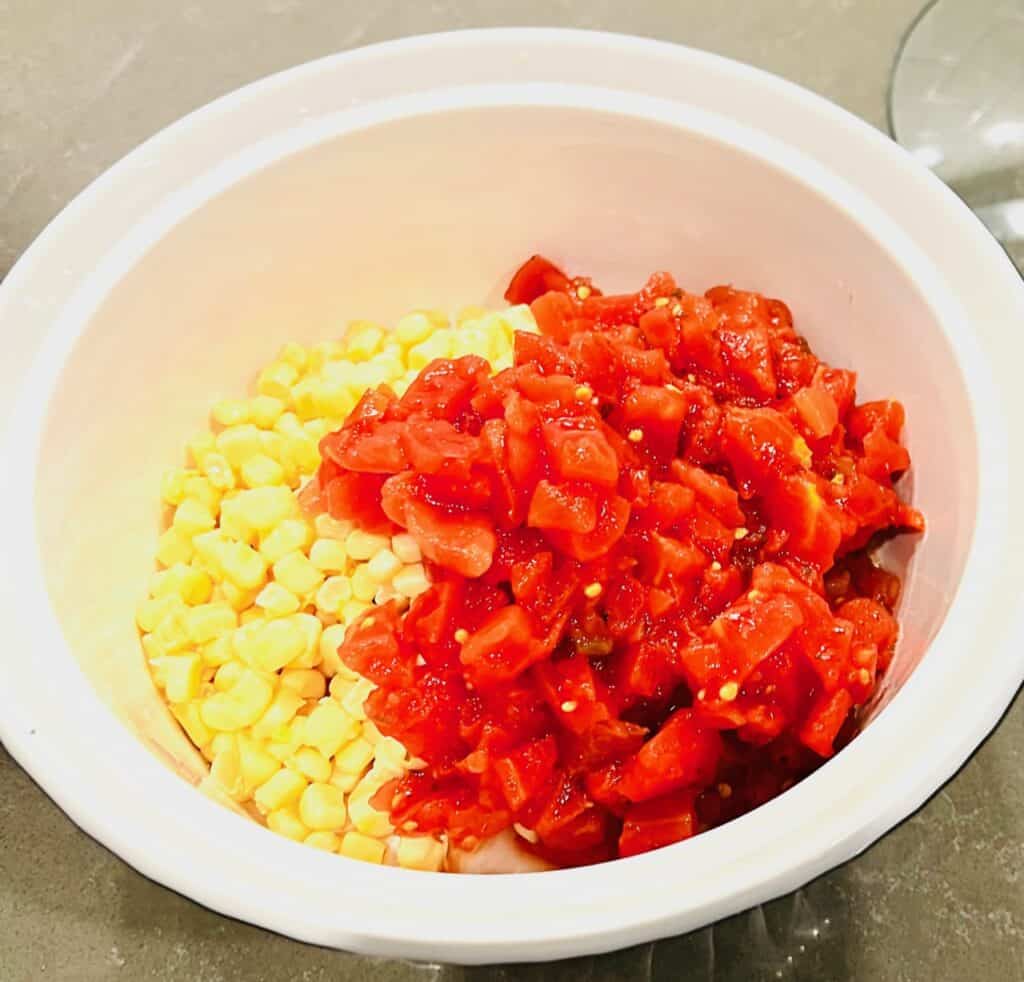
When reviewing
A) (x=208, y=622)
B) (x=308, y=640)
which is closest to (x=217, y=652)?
(x=208, y=622)

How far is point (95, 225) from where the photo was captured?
1.60 metres

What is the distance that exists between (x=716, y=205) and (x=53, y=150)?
59.5 inches

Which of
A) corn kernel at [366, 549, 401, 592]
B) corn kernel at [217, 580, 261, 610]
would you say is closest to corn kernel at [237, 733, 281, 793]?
corn kernel at [217, 580, 261, 610]

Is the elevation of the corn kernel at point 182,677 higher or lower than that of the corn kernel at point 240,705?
lower

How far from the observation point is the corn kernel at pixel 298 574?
1.58 metres

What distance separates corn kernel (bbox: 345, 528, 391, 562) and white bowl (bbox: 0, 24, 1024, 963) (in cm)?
38

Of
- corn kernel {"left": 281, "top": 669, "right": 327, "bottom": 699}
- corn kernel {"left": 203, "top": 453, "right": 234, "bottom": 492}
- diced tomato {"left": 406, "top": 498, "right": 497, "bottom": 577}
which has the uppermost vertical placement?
diced tomato {"left": 406, "top": 498, "right": 497, "bottom": 577}

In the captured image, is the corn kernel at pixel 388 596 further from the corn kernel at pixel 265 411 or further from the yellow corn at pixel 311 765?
the corn kernel at pixel 265 411

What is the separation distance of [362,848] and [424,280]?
1035mm

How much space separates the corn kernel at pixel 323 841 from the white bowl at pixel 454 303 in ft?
0.72

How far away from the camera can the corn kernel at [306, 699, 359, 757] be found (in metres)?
1.51

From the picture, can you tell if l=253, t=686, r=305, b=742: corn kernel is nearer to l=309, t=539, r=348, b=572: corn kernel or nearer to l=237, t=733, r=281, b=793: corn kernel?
l=237, t=733, r=281, b=793: corn kernel

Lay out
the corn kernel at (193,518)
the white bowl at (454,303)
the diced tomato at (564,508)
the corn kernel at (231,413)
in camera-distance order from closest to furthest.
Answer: the white bowl at (454,303) < the diced tomato at (564,508) < the corn kernel at (193,518) < the corn kernel at (231,413)

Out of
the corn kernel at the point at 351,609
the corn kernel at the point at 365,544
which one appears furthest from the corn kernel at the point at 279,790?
the corn kernel at the point at 365,544
